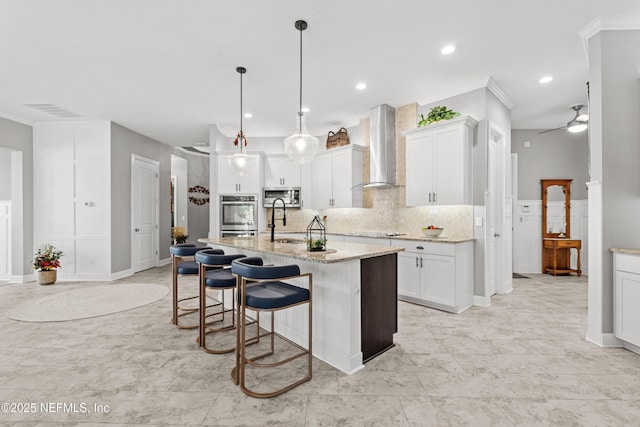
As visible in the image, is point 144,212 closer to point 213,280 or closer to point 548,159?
point 213,280

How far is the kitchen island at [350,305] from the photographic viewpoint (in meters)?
2.34

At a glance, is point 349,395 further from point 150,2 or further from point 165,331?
point 150,2

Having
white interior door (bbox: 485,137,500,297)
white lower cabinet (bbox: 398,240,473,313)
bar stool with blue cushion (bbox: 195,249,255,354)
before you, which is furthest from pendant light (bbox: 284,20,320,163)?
white interior door (bbox: 485,137,500,297)

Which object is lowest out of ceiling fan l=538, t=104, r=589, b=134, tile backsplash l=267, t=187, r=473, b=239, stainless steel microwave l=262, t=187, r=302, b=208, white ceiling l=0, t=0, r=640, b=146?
tile backsplash l=267, t=187, r=473, b=239

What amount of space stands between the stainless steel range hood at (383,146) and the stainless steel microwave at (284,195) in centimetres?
173

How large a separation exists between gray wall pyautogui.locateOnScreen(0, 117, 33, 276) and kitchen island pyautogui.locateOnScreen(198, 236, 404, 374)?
5.37 m

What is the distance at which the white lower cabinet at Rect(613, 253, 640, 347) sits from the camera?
256 cm

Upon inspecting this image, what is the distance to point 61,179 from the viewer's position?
5.64m

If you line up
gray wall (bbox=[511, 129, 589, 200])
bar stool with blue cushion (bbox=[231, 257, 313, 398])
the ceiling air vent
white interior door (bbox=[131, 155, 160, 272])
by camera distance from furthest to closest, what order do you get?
1. white interior door (bbox=[131, 155, 160, 272])
2. gray wall (bbox=[511, 129, 589, 200])
3. the ceiling air vent
4. bar stool with blue cushion (bbox=[231, 257, 313, 398])

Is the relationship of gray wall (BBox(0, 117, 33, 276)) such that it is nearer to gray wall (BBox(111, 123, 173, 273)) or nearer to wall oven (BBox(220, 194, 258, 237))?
gray wall (BBox(111, 123, 173, 273))

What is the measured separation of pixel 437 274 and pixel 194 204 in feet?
24.3

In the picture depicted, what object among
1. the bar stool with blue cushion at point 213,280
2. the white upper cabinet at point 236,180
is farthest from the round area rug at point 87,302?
the white upper cabinet at point 236,180

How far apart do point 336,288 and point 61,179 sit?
19.5 feet

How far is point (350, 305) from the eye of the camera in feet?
7.65
